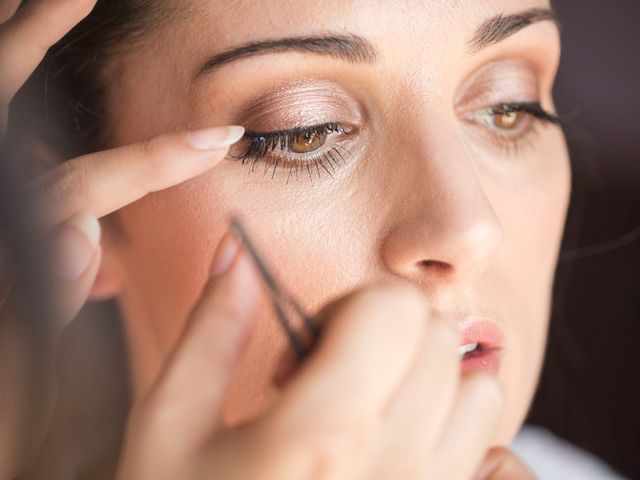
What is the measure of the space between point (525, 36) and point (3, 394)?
0.73 meters

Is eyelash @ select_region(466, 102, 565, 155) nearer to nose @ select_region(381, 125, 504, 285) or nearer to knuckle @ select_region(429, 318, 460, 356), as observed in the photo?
nose @ select_region(381, 125, 504, 285)

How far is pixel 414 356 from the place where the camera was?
0.59 meters

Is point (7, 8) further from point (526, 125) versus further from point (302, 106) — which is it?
point (526, 125)

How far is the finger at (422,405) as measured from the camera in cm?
58

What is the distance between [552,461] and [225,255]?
1226 mm

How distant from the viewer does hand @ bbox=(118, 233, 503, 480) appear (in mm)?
532

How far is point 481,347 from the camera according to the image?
96 centimetres

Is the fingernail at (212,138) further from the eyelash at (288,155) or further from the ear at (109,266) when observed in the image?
the ear at (109,266)

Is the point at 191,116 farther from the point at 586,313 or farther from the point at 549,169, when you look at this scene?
the point at 586,313

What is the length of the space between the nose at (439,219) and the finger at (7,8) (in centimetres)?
45

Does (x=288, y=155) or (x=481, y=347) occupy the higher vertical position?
(x=288, y=155)

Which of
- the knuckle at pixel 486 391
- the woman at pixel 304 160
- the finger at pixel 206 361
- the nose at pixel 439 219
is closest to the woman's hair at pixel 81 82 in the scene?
the woman at pixel 304 160

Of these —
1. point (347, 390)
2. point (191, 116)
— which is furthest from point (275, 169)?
point (347, 390)

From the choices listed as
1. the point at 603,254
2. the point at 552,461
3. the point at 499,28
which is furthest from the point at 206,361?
the point at 603,254
